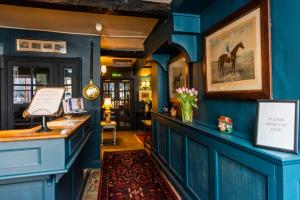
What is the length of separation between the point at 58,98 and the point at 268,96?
5.85ft

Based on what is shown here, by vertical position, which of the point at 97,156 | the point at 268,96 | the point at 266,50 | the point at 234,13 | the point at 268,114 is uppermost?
the point at 234,13

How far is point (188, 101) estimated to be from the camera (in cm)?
270

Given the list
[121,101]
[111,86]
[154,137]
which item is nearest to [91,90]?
[154,137]

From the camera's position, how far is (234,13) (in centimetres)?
195

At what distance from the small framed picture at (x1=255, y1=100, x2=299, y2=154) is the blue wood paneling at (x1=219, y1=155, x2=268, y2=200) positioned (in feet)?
0.77

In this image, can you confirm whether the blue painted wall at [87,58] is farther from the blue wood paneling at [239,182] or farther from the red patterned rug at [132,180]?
the blue wood paneling at [239,182]

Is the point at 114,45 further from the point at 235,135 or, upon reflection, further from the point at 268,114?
the point at 268,114

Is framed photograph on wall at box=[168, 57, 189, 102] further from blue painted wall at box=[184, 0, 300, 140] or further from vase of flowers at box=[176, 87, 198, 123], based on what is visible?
blue painted wall at box=[184, 0, 300, 140]

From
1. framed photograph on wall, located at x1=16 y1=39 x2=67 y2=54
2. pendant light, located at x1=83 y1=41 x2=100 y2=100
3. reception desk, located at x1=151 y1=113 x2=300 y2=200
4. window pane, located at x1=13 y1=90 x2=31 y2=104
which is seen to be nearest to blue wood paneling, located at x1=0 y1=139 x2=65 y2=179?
reception desk, located at x1=151 y1=113 x2=300 y2=200

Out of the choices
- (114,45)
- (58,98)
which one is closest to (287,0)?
(58,98)

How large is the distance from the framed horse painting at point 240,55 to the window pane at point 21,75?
3380mm

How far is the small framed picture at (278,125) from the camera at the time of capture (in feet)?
4.15

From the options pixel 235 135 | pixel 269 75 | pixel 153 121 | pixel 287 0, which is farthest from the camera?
pixel 153 121

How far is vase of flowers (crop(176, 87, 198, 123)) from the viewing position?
2.68 metres
